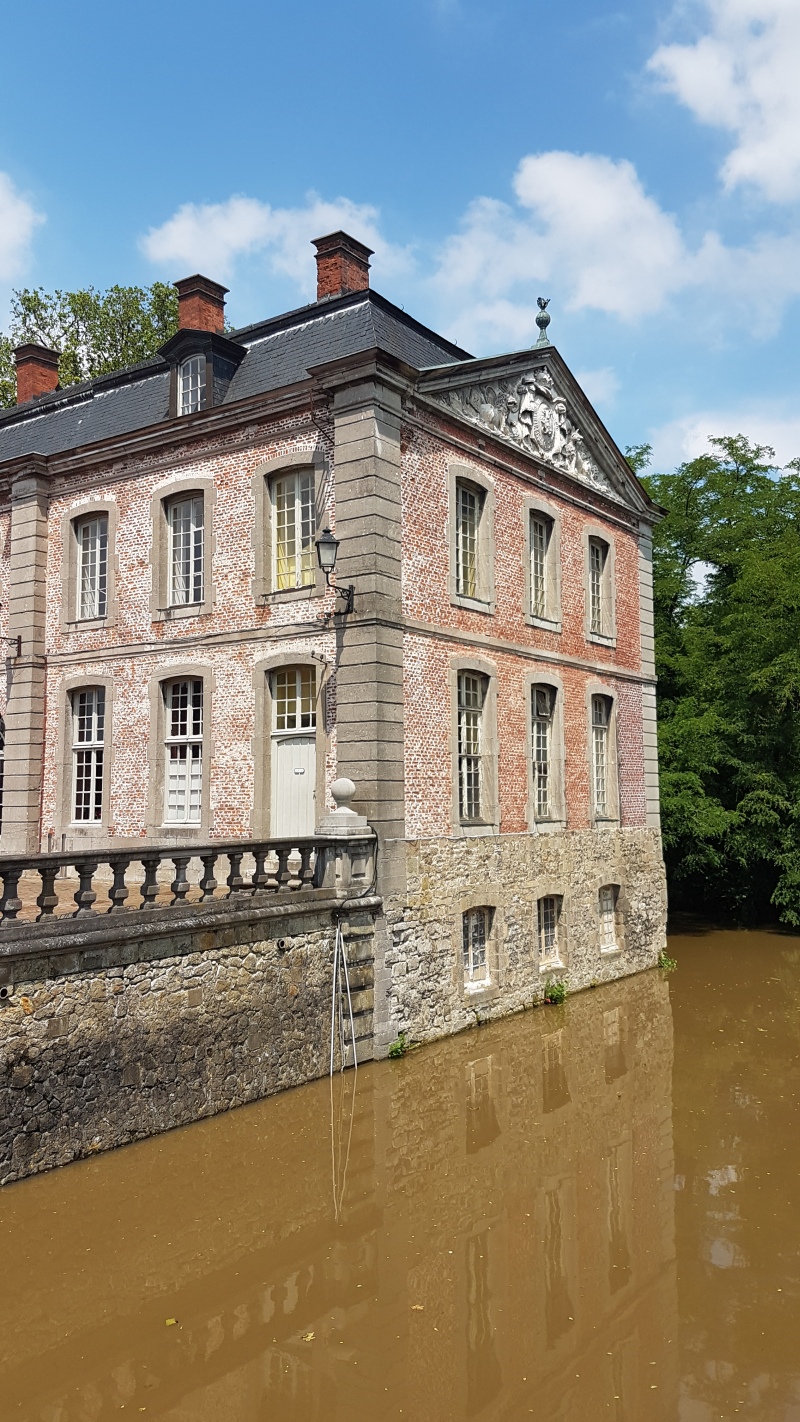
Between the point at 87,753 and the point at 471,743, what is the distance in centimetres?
562

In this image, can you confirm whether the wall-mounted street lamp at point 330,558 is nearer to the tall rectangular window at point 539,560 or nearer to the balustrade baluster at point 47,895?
the tall rectangular window at point 539,560

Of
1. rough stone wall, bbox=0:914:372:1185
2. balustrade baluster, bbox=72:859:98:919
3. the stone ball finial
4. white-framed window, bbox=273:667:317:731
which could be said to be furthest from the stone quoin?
balustrade baluster, bbox=72:859:98:919

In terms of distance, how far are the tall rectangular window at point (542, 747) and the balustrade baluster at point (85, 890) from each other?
301 inches

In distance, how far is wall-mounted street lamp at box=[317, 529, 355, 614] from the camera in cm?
1161

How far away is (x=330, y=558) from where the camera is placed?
38.3 ft

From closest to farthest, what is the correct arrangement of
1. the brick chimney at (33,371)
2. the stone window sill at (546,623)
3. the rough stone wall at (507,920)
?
the rough stone wall at (507,920), the stone window sill at (546,623), the brick chimney at (33,371)

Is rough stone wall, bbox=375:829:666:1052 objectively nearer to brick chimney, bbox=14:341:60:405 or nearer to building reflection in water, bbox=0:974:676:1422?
building reflection in water, bbox=0:974:676:1422

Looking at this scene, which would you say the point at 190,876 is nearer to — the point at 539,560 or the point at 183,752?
the point at 183,752

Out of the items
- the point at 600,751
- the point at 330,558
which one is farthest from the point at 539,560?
the point at 330,558

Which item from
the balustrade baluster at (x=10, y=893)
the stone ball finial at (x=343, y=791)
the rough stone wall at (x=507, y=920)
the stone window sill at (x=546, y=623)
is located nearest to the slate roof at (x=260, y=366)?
the stone window sill at (x=546, y=623)

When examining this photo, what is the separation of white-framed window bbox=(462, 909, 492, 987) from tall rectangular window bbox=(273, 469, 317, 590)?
15.1ft

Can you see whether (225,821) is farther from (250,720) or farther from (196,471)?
(196,471)

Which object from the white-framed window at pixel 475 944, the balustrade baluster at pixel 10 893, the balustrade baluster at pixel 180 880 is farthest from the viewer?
the white-framed window at pixel 475 944

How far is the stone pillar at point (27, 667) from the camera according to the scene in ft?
50.4
